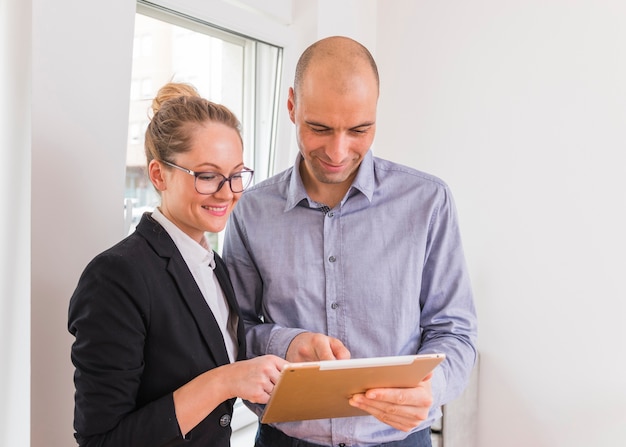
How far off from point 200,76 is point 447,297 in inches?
51.0

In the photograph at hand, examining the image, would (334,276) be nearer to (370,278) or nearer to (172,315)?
(370,278)

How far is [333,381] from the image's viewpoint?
0.96m

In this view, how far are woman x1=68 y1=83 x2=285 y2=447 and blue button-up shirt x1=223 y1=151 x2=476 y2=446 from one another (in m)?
0.16

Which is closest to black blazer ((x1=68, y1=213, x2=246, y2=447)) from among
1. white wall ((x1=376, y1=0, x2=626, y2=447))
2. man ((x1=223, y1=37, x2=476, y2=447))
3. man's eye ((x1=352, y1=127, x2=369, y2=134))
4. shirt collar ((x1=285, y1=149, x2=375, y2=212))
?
man ((x1=223, y1=37, x2=476, y2=447))

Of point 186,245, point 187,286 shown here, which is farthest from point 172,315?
point 186,245

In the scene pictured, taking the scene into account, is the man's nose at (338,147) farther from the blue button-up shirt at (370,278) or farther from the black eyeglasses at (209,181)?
the black eyeglasses at (209,181)

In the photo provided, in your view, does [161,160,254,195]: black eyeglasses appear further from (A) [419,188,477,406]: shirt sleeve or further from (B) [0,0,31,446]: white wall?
(A) [419,188,477,406]: shirt sleeve

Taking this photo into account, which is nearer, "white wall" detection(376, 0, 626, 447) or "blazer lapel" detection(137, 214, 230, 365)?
"blazer lapel" detection(137, 214, 230, 365)

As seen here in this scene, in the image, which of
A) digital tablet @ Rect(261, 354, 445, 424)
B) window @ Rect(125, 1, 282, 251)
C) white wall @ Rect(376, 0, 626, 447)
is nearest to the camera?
digital tablet @ Rect(261, 354, 445, 424)

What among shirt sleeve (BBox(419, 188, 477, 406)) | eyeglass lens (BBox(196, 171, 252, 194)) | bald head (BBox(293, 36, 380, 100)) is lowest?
shirt sleeve (BBox(419, 188, 477, 406))

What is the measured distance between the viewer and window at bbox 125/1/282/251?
1729 mm

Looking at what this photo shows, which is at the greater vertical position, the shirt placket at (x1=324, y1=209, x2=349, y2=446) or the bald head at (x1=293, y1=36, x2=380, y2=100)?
the bald head at (x1=293, y1=36, x2=380, y2=100)

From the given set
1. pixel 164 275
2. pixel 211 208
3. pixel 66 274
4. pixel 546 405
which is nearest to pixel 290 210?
pixel 211 208

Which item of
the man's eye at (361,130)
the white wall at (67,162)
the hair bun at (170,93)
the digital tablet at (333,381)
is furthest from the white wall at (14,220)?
the man's eye at (361,130)
